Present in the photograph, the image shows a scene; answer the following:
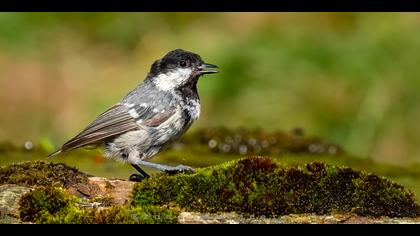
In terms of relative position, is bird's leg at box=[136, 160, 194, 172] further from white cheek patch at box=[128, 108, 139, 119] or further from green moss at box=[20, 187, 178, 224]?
green moss at box=[20, 187, 178, 224]

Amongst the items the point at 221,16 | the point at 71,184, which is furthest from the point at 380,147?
the point at 71,184

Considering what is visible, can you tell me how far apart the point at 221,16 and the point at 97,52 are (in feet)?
6.11

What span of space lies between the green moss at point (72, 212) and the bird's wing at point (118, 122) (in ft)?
4.78

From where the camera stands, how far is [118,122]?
5.54 m

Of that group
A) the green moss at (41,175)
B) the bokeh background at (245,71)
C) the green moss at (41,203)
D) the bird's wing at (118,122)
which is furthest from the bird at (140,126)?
the bokeh background at (245,71)

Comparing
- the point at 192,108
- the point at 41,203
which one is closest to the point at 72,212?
the point at 41,203

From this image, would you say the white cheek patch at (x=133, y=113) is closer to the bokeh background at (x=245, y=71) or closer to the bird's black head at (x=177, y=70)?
the bird's black head at (x=177, y=70)

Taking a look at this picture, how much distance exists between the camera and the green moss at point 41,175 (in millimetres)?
4262

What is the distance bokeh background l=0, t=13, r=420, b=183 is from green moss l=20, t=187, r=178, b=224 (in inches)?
189

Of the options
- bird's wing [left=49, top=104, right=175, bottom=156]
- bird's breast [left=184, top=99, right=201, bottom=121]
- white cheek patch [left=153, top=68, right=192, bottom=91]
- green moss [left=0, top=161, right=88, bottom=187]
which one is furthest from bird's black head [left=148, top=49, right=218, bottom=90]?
green moss [left=0, top=161, right=88, bottom=187]

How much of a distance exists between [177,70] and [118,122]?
627 mm

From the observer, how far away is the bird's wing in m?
5.40

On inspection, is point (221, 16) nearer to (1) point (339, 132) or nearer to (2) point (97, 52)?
(2) point (97, 52)

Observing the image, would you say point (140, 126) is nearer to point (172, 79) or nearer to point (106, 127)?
point (106, 127)
